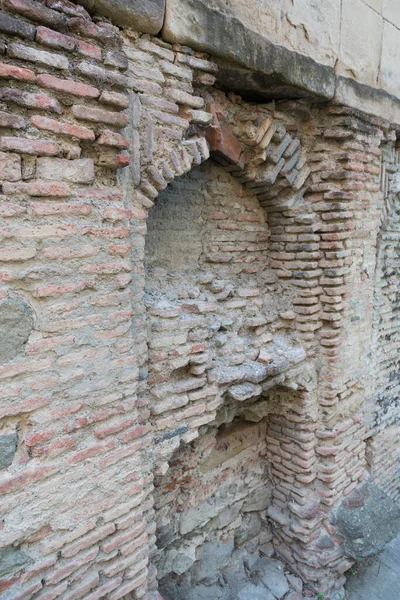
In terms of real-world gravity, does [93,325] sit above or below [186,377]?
above

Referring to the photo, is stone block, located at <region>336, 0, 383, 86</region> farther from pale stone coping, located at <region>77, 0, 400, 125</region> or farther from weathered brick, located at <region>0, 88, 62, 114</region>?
weathered brick, located at <region>0, 88, 62, 114</region>

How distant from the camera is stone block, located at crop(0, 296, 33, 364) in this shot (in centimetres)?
160

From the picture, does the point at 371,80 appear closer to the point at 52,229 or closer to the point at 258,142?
the point at 258,142

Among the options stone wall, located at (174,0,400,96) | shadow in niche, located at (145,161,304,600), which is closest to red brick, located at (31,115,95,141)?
stone wall, located at (174,0,400,96)

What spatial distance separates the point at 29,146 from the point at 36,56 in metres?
0.35

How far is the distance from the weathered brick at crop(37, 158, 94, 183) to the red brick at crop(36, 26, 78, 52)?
44 cm

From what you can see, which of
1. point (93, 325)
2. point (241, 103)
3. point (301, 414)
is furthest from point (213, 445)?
point (241, 103)

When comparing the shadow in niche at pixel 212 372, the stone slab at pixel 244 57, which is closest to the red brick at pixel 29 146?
the stone slab at pixel 244 57

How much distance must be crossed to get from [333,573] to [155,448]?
2466 mm

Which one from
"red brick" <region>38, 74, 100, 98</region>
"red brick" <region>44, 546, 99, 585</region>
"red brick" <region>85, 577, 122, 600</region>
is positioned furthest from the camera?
"red brick" <region>85, 577, 122, 600</region>

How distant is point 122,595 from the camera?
2.11m

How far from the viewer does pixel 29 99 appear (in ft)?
5.11

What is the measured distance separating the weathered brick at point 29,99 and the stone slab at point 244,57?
84 cm

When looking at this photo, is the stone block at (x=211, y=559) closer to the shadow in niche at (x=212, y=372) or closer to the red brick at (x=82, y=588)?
the shadow in niche at (x=212, y=372)
